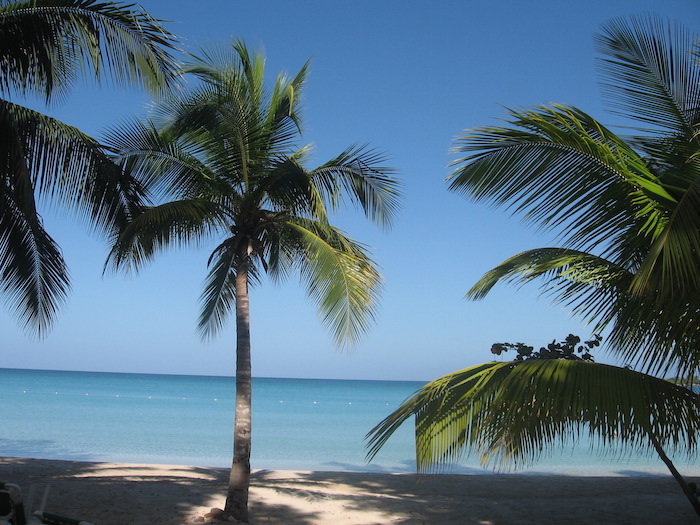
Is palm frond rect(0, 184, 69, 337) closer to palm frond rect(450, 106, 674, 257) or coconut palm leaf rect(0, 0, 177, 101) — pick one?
coconut palm leaf rect(0, 0, 177, 101)

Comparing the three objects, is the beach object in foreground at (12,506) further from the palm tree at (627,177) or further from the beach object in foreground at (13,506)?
the palm tree at (627,177)

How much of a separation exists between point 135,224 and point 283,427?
76.0ft

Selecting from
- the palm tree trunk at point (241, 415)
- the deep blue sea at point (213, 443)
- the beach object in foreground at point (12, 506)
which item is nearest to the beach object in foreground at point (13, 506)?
the beach object in foreground at point (12, 506)

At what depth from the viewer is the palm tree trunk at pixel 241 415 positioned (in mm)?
6762

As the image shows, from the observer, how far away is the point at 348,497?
8.84 m

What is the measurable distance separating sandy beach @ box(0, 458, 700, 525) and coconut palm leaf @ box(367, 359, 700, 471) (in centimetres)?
341

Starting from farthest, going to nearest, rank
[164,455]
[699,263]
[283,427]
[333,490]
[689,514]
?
[283,427] < [164,455] < [333,490] < [689,514] < [699,263]

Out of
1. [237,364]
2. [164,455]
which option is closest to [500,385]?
[237,364]

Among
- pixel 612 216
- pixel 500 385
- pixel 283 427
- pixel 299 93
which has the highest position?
pixel 299 93

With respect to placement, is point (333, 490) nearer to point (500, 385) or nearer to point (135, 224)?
point (135, 224)

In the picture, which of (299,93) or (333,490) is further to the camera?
(333,490)

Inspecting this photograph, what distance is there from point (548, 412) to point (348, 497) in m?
5.49

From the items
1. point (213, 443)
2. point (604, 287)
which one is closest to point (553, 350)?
point (604, 287)

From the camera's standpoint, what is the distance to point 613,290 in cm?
497
